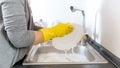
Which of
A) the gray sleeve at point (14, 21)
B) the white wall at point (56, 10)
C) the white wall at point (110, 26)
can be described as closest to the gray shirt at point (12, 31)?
the gray sleeve at point (14, 21)

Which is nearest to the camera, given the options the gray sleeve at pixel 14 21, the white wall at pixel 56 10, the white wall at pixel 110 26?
the gray sleeve at pixel 14 21

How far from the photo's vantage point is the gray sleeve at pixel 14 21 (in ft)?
2.81

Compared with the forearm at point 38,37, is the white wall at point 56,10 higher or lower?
higher

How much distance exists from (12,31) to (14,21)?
6 cm

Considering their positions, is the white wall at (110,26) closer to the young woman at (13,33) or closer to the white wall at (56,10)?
the young woman at (13,33)

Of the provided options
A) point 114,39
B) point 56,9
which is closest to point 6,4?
point 114,39

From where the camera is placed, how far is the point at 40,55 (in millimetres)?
1556

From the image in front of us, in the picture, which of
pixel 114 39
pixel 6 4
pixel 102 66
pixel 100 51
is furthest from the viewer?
pixel 100 51

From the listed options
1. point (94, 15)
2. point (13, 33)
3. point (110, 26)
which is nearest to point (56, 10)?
point (94, 15)

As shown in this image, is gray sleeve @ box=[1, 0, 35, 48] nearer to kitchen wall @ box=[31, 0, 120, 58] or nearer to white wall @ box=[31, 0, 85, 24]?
kitchen wall @ box=[31, 0, 120, 58]

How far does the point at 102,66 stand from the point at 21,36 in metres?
0.50

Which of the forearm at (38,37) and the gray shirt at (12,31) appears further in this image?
the forearm at (38,37)

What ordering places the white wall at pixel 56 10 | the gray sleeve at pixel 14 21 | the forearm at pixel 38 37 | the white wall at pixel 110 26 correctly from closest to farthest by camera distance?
the gray sleeve at pixel 14 21 → the forearm at pixel 38 37 → the white wall at pixel 110 26 → the white wall at pixel 56 10

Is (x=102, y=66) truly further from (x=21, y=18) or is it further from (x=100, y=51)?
(x=21, y=18)
